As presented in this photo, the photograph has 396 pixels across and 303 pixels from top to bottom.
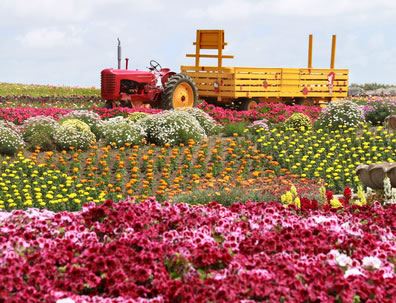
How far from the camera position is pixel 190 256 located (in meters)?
4.03

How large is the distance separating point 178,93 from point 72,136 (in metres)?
6.18

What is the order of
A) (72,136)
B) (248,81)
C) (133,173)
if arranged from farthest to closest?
(248,81)
(72,136)
(133,173)

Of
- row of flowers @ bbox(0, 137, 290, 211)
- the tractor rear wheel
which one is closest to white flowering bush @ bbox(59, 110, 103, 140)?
row of flowers @ bbox(0, 137, 290, 211)

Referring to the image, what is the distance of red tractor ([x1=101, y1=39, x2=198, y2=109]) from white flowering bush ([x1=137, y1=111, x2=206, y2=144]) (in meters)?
4.09

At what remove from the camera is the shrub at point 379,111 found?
16.7 meters

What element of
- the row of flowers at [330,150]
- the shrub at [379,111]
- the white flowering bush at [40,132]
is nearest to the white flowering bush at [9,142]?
the white flowering bush at [40,132]

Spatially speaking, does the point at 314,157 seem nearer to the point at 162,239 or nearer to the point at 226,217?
the point at 226,217

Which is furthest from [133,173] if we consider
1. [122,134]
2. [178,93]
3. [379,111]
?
[379,111]

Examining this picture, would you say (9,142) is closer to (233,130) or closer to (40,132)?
(40,132)

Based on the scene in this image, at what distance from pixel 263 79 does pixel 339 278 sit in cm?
1730

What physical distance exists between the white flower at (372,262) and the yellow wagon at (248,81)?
50.7 feet

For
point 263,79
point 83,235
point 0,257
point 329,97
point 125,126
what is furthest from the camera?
point 329,97

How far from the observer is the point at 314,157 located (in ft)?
38.4

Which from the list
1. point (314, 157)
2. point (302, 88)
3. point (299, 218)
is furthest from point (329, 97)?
point (299, 218)
